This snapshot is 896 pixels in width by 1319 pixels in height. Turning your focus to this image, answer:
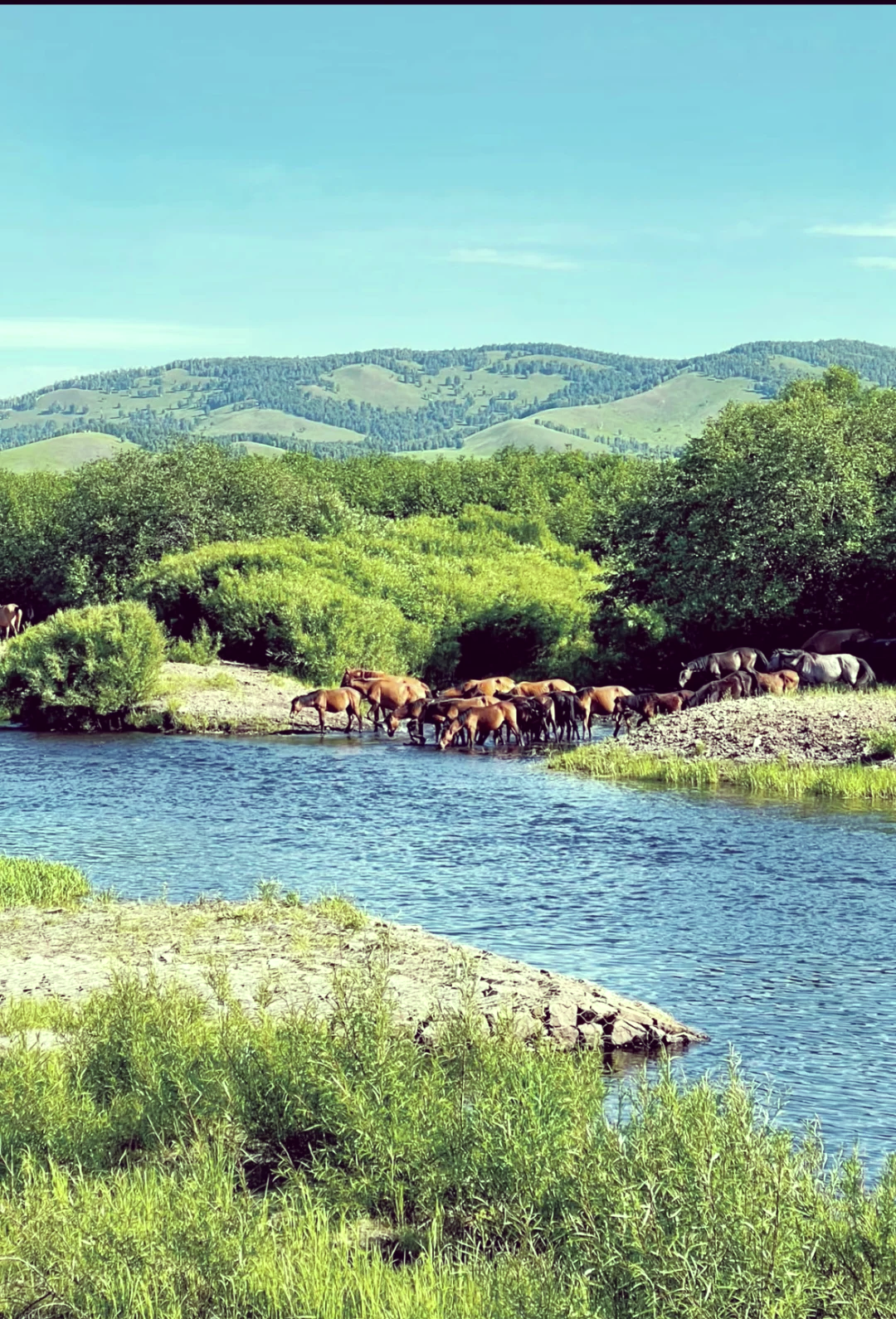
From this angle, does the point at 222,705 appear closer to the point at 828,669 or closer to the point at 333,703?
the point at 333,703

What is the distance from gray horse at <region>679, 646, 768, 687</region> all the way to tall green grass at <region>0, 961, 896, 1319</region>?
103 ft

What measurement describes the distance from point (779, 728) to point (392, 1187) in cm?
2659

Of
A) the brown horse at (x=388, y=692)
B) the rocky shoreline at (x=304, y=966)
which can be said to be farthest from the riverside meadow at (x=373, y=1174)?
the brown horse at (x=388, y=692)

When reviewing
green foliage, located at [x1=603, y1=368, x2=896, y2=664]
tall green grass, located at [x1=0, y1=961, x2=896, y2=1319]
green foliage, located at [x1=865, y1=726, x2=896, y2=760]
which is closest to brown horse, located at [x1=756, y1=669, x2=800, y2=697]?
green foliage, located at [x1=603, y1=368, x2=896, y2=664]

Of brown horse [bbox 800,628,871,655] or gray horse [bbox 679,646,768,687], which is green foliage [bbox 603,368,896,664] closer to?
brown horse [bbox 800,628,871,655]

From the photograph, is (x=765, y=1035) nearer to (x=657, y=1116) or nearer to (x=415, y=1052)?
(x=415, y=1052)

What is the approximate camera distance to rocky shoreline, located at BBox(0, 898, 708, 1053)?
14.2 m

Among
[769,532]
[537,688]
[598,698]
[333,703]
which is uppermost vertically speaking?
[769,532]

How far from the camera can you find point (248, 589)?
177ft

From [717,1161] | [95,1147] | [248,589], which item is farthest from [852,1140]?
[248,589]

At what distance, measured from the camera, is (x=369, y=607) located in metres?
55.2

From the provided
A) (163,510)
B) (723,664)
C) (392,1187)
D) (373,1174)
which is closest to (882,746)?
(723,664)

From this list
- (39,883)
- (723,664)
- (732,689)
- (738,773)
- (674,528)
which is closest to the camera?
(39,883)

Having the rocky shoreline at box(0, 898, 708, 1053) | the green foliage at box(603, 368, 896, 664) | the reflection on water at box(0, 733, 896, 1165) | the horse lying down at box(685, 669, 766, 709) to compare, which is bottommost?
the reflection on water at box(0, 733, 896, 1165)
